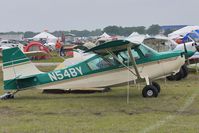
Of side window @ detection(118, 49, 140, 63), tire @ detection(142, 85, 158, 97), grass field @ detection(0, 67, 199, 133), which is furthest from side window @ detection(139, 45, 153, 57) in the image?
grass field @ detection(0, 67, 199, 133)

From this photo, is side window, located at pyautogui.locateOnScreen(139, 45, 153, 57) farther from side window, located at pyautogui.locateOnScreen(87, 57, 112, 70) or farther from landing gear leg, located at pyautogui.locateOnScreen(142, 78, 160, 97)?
side window, located at pyautogui.locateOnScreen(87, 57, 112, 70)

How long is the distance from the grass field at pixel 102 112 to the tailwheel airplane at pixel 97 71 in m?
0.46

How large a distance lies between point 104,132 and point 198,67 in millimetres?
15464

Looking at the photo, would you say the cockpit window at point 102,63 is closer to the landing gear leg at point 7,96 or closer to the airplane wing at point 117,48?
the airplane wing at point 117,48

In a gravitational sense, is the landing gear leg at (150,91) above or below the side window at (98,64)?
below

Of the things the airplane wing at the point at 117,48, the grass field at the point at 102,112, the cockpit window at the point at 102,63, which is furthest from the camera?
the cockpit window at the point at 102,63

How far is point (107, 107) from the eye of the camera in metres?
11.6

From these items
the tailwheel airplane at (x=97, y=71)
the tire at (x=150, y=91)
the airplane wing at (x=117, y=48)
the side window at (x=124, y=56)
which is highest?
the airplane wing at (x=117, y=48)

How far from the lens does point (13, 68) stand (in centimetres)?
1395

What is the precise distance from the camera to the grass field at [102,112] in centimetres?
840

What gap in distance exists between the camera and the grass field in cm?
840

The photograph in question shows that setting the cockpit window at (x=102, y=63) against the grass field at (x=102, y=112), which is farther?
the cockpit window at (x=102, y=63)

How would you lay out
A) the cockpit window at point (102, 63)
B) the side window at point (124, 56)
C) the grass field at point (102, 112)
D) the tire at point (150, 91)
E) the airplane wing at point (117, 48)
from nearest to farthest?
1. the grass field at point (102, 112)
2. the airplane wing at point (117, 48)
3. the tire at point (150, 91)
4. the side window at point (124, 56)
5. the cockpit window at point (102, 63)

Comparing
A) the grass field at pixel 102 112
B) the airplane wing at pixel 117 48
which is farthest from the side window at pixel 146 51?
the grass field at pixel 102 112
